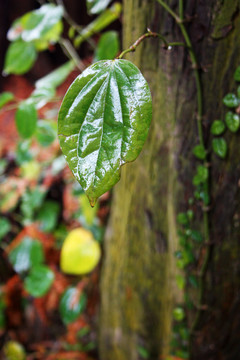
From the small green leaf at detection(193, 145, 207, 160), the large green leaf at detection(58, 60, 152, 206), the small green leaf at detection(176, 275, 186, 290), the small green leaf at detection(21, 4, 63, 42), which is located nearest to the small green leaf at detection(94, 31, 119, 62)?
the small green leaf at detection(21, 4, 63, 42)

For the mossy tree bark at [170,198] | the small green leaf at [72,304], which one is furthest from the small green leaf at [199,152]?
the small green leaf at [72,304]

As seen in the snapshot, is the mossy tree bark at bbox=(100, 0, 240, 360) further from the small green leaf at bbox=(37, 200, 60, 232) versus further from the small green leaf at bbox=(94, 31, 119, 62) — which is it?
the small green leaf at bbox=(37, 200, 60, 232)

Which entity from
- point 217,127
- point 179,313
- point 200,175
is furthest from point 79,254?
point 217,127

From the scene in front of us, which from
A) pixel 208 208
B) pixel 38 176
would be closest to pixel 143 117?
pixel 208 208

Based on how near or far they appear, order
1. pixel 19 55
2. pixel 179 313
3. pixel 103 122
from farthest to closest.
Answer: pixel 19 55, pixel 179 313, pixel 103 122

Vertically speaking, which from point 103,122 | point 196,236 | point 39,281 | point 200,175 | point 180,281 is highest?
point 103,122

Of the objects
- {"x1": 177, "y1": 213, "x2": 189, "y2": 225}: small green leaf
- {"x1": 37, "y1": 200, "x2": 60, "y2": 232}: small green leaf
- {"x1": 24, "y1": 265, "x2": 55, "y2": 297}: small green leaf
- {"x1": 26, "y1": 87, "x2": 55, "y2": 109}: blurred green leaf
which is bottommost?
{"x1": 24, "y1": 265, "x2": 55, "y2": 297}: small green leaf

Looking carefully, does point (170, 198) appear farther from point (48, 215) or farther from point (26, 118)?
point (48, 215)
